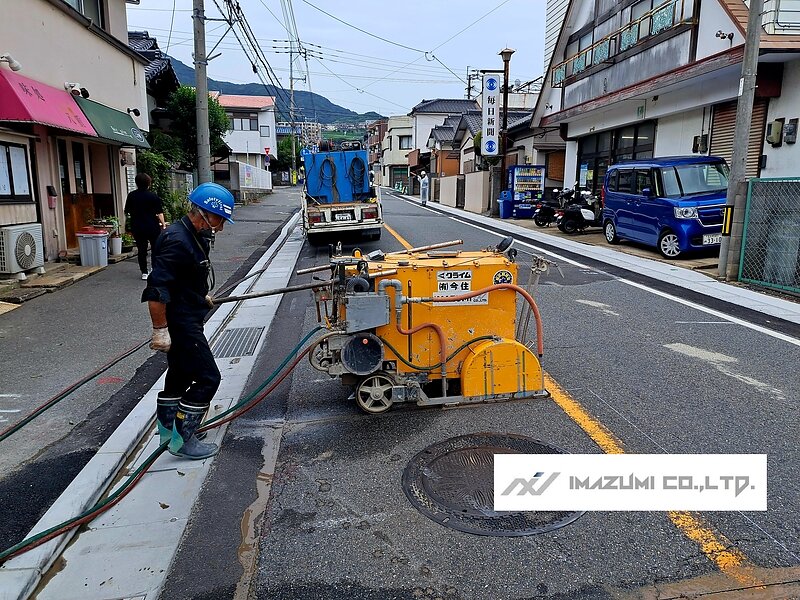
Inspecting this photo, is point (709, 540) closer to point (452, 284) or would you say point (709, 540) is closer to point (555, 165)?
point (452, 284)

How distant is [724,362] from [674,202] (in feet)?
25.1

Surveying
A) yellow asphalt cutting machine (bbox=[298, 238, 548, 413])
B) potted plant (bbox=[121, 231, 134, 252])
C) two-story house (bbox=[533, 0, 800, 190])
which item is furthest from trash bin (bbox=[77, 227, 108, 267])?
two-story house (bbox=[533, 0, 800, 190])

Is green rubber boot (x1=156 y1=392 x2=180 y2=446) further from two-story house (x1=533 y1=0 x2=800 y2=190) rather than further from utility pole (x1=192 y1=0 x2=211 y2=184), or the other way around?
two-story house (x1=533 y1=0 x2=800 y2=190)

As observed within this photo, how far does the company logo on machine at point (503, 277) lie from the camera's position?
4.51 meters

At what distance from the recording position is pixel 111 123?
12.2m

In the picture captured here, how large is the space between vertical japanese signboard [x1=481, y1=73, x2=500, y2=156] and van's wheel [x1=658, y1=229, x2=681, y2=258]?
14856 mm

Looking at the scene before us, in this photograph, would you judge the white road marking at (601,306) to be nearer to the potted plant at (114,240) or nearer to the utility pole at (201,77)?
the potted plant at (114,240)

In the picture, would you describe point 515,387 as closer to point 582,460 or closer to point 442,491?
point 582,460

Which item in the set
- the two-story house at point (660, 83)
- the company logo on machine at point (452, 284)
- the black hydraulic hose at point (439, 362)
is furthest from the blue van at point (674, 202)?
the company logo on machine at point (452, 284)

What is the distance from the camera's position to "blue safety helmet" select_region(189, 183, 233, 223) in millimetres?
3688

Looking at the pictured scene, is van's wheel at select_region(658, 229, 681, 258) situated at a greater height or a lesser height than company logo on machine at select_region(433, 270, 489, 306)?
lesser

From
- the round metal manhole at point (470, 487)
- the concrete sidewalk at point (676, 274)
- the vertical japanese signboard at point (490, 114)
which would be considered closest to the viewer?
the round metal manhole at point (470, 487)

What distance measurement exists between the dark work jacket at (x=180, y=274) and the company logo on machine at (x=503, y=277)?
2.14 meters

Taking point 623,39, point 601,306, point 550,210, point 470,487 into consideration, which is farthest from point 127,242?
point 623,39
